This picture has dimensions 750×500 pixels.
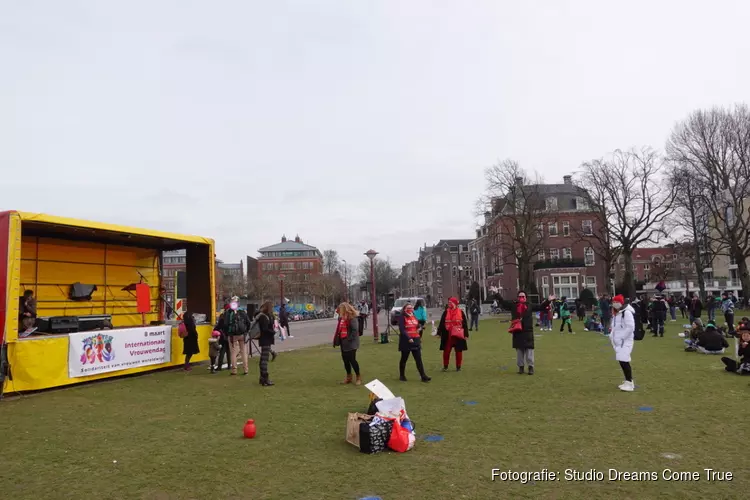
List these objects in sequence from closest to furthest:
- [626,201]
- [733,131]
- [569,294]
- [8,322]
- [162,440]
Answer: [162,440] < [8,322] < [733,131] < [626,201] < [569,294]

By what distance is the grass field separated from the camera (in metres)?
4.83

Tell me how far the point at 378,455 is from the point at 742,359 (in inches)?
357

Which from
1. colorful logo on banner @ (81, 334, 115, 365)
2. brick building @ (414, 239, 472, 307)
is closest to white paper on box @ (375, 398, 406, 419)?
colorful logo on banner @ (81, 334, 115, 365)

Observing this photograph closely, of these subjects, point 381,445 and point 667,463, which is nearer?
point 667,463

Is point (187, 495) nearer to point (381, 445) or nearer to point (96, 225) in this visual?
point (381, 445)

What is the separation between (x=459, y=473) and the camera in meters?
5.10

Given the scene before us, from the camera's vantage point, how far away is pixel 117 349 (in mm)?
12469

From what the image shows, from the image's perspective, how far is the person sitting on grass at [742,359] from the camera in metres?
10.5

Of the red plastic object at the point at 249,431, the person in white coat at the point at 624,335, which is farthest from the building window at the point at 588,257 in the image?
the red plastic object at the point at 249,431

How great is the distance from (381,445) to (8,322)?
27.4 ft

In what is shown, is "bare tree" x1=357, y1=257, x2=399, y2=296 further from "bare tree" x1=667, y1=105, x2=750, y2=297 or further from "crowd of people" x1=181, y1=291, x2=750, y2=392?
"crowd of people" x1=181, y1=291, x2=750, y2=392

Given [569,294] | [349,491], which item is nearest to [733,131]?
[569,294]

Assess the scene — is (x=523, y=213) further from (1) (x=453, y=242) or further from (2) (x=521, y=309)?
(1) (x=453, y=242)

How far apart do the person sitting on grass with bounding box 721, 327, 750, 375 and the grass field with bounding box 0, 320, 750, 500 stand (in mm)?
343
